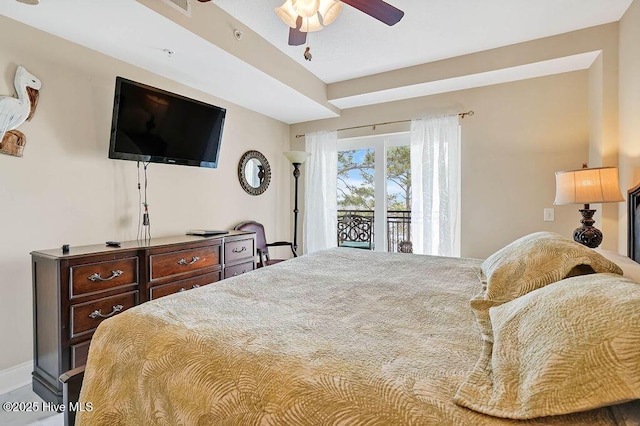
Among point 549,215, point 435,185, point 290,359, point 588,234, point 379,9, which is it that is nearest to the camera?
point 290,359

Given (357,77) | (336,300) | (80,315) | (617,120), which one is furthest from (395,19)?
(80,315)

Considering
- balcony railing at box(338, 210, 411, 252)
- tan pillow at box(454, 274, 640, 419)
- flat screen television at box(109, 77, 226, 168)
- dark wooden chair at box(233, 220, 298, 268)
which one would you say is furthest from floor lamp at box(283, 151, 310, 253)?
tan pillow at box(454, 274, 640, 419)

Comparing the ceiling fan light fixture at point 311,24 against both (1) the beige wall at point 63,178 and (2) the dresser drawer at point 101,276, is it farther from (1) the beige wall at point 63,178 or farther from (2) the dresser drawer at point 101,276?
(2) the dresser drawer at point 101,276

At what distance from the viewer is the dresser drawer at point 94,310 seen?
1.92 meters

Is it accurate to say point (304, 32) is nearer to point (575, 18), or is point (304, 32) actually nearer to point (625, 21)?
point (575, 18)

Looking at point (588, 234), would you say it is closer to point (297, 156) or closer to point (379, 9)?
point (379, 9)

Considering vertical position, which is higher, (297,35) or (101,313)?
(297,35)

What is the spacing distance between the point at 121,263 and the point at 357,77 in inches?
121

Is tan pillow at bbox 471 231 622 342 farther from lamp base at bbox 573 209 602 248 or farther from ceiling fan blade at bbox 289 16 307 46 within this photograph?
ceiling fan blade at bbox 289 16 307 46

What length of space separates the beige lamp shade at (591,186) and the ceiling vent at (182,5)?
2.97 metres

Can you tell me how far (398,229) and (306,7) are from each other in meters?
2.94

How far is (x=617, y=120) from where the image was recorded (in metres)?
2.49

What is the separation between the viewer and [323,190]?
430cm

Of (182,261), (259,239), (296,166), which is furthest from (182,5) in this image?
(259,239)
